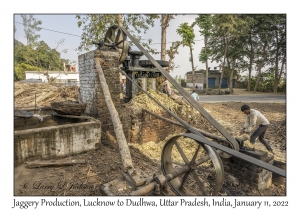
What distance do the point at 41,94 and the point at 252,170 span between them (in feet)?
41.4

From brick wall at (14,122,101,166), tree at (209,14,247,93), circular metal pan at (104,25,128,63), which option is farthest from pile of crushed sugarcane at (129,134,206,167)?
tree at (209,14,247,93)

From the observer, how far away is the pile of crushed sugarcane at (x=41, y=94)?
11.0m

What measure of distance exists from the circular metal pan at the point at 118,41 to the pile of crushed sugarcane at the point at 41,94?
6867mm

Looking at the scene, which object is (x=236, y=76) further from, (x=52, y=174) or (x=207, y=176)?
(x=52, y=174)

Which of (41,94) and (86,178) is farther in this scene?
(41,94)

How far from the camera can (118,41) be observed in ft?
20.0

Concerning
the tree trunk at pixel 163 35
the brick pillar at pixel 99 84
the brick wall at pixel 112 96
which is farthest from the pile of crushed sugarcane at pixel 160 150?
the tree trunk at pixel 163 35

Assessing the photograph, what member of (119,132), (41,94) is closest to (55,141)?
(119,132)

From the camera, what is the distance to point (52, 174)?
3.12 meters

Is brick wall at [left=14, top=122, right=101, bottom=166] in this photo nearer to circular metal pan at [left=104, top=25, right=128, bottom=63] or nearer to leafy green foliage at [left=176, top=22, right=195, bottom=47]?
circular metal pan at [left=104, top=25, right=128, bottom=63]

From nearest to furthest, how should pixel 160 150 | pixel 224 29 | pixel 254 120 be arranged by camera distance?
pixel 254 120
pixel 160 150
pixel 224 29

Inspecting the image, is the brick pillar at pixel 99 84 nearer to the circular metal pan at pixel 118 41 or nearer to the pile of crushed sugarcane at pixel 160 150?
the circular metal pan at pixel 118 41

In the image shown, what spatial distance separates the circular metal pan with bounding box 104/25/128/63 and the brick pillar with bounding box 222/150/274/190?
14.0ft

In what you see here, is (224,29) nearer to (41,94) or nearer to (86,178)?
(41,94)
